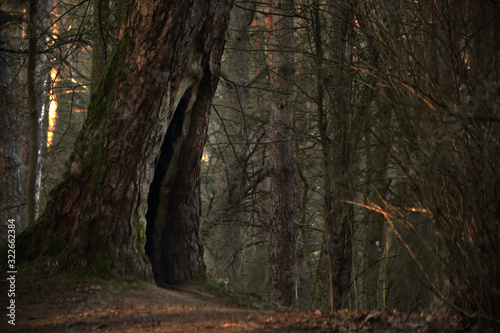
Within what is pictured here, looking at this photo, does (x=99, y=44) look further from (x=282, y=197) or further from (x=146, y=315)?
(x=146, y=315)

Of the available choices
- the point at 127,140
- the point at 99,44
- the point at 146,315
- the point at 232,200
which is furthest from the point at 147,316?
the point at 232,200

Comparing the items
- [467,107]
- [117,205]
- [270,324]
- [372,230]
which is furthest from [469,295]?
[372,230]

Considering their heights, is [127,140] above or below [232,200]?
above

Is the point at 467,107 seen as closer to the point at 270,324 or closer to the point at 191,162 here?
the point at 270,324

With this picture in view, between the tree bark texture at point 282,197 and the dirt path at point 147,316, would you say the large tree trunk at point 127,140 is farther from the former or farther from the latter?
the tree bark texture at point 282,197

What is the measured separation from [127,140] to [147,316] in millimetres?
1906

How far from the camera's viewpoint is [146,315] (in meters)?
4.18

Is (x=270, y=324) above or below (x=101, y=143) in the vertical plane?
below

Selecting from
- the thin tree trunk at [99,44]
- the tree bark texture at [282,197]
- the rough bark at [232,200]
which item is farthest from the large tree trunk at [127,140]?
the rough bark at [232,200]

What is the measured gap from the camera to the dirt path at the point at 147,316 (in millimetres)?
3426

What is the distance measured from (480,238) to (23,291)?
3.92 meters

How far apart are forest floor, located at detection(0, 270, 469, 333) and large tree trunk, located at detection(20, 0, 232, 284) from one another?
0.33 metres

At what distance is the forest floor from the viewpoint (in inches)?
135

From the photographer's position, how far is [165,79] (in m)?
5.39
